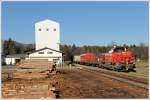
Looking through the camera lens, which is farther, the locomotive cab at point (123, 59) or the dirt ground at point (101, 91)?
A: the locomotive cab at point (123, 59)

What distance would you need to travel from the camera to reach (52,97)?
10.9 metres

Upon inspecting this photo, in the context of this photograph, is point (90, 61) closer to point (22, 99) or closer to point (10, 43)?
point (10, 43)

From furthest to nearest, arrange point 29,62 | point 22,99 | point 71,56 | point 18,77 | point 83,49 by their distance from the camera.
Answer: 1. point 83,49
2. point 71,56
3. point 29,62
4. point 18,77
5. point 22,99

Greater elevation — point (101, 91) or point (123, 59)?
point (123, 59)

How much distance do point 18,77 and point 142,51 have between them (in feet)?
142

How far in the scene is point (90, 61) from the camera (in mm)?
63531

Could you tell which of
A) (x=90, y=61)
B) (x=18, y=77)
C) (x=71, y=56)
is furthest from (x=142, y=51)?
(x=18, y=77)

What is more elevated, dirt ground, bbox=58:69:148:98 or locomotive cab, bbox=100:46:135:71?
locomotive cab, bbox=100:46:135:71

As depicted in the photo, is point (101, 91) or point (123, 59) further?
point (123, 59)

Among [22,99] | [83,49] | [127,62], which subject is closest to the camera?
[22,99]

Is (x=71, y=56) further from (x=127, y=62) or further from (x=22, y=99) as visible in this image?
(x=22, y=99)

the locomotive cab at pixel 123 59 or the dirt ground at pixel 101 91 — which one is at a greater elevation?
the locomotive cab at pixel 123 59

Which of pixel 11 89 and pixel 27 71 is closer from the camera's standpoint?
pixel 11 89

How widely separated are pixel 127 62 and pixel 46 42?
2099 centimetres
